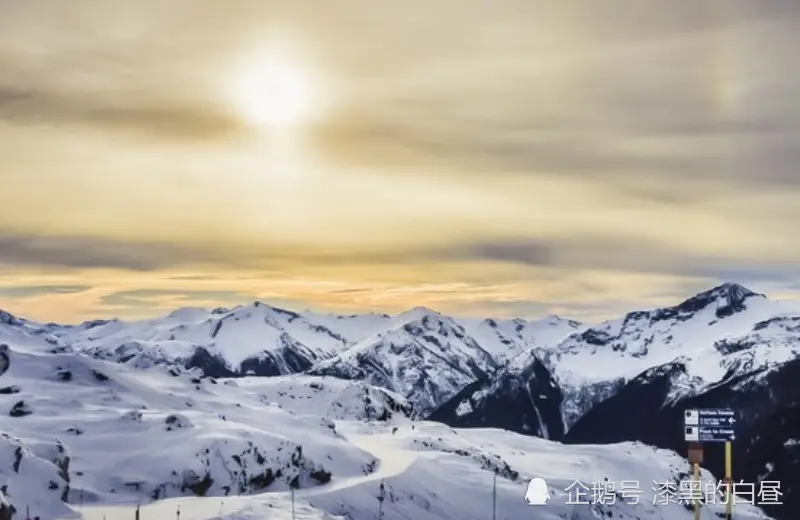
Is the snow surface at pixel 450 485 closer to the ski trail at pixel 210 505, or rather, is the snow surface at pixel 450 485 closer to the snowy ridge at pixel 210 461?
the ski trail at pixel 210 505

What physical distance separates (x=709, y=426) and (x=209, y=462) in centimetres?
5769

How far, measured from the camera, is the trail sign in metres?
49.2

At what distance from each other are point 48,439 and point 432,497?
128ft

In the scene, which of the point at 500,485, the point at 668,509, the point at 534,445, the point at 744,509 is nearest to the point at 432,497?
the point at 500,485

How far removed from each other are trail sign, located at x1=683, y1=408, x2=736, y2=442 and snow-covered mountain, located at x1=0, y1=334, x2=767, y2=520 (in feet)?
105

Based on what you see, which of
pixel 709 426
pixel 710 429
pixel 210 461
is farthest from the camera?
pixel 210 461

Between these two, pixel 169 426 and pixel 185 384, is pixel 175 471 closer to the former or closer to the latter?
pixel 169 426

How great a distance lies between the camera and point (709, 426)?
49438mm

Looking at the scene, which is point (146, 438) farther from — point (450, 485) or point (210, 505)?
point (450, 485)

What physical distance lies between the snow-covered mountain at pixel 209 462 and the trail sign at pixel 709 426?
3207 centimetres

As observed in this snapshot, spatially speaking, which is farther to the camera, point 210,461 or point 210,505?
point 210,461

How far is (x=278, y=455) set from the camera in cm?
10325

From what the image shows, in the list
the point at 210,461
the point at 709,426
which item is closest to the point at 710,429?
the point at 709,426

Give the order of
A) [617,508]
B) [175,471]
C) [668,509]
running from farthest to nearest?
[668,509], [617,508], [175,471]
